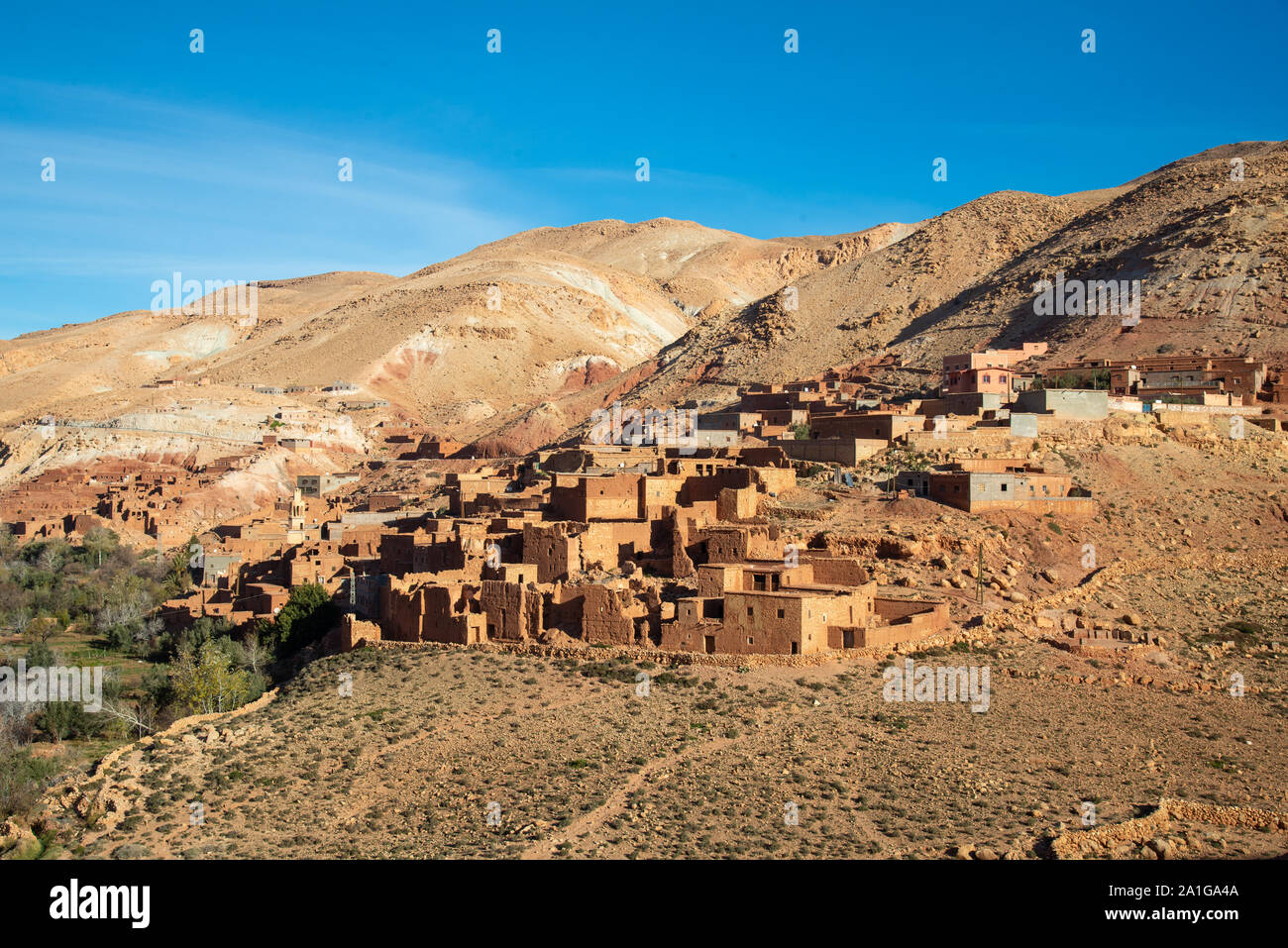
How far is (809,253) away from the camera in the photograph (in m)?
180

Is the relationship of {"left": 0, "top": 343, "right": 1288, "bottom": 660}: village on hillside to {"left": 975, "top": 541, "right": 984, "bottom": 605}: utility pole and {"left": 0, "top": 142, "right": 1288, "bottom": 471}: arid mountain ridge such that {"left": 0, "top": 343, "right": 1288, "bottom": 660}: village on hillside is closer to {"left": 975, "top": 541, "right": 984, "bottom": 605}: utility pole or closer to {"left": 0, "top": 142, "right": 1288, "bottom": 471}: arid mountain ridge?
{"left": 975, "top": 541, "right": 984, "bottom": 605}: utility pole

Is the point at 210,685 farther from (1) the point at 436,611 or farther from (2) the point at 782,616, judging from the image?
(2) the point at 782,616

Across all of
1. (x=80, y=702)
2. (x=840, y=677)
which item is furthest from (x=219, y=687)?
(x=840, y=677)

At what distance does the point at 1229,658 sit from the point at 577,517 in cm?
1540

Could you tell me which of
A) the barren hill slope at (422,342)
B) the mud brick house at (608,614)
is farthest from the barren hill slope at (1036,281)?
the mud brick house at (608,614)

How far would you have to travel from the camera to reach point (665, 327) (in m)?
144

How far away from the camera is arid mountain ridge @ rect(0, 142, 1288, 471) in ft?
210

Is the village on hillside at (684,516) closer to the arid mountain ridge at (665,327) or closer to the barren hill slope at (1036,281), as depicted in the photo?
the barren hill slope at (1036,281)

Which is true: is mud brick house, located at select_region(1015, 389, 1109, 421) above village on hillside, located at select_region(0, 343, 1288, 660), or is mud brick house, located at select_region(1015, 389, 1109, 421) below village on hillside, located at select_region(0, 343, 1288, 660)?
above

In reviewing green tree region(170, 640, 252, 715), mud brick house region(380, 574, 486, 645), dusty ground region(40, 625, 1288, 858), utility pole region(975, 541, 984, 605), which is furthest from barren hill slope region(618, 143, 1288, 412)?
dusty ground region(40, 625, 1288, 858)

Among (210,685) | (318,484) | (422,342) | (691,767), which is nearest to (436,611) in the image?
(210,685)
